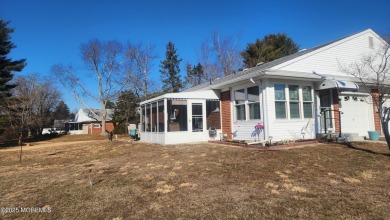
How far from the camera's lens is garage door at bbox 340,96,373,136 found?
13.0 m

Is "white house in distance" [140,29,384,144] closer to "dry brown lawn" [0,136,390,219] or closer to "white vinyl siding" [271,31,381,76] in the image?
"white vinyl siding" [271,31,381,76]

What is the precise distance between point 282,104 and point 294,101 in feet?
2.32

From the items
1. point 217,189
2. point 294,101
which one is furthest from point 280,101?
point 217,189

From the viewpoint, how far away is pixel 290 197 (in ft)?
14.7

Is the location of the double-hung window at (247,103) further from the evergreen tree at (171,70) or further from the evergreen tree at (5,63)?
the evergreen tree at (171,70)

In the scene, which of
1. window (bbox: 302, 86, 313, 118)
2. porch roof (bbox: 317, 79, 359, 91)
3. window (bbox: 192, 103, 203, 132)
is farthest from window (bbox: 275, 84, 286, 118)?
window (bbox: 192, 103, 203, 132)

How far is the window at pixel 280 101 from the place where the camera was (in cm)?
1106

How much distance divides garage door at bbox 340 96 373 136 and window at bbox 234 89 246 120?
5.24m

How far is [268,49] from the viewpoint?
3025 centimetres

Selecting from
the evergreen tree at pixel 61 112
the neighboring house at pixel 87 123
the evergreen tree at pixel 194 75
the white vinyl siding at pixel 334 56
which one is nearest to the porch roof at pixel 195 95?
the white vinyl siding at pixel 334 56

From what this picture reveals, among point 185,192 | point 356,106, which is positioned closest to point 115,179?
point 185,192

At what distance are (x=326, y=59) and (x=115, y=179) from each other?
1196cm

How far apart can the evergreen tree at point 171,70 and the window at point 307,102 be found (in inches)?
1325

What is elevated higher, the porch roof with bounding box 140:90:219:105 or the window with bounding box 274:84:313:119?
the porch roof with bounding box 140:90:219:105
